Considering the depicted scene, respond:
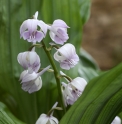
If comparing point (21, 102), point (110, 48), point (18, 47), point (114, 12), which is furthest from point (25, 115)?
point (114, 12)

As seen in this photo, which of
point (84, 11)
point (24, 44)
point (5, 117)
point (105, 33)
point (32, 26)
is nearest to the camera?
point (32, 26)

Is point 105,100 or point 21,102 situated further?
point 21,102

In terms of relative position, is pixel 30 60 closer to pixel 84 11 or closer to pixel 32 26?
pixel 32 26

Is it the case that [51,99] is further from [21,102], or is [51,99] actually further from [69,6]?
[69,6]

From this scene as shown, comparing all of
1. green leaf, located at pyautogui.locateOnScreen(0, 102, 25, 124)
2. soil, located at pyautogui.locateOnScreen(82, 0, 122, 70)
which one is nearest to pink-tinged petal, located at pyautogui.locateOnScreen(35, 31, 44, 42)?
green leaf, located at pyautogui.locateOnScreen(0, 102, 25, 124)

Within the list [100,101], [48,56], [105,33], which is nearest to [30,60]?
[48,56]

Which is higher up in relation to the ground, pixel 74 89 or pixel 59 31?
pixel 59 31

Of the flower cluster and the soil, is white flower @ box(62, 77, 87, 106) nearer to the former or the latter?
the flower cluster
